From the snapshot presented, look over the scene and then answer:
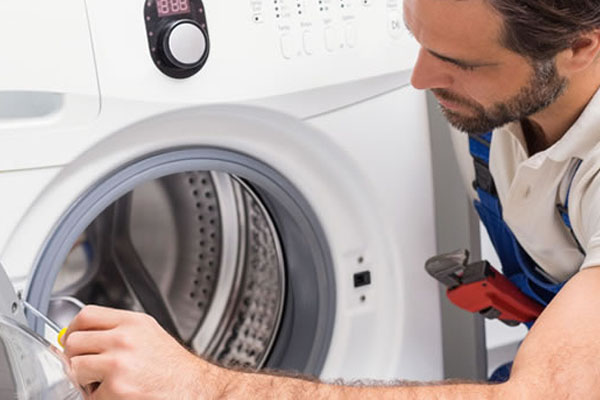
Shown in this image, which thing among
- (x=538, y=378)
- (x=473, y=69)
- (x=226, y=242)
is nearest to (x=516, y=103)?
(x=473, y=69)

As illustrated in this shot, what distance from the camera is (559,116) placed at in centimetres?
98

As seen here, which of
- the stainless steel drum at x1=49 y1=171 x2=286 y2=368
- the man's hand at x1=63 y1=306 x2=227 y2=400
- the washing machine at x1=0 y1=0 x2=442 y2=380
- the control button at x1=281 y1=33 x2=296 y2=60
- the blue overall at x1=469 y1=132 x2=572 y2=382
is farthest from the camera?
the stainless steel drum at x1=49 y1=171 x2=286 y2=368

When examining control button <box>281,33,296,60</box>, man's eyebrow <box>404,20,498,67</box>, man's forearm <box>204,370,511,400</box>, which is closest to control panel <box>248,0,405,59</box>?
control button <box>281,33,296,60</box>

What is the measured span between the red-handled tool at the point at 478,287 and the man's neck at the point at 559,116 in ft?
0.48

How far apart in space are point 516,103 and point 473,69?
6 cm

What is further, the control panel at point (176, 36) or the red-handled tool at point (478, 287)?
the red-handled tool at point (478, 287)

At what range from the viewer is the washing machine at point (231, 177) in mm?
854

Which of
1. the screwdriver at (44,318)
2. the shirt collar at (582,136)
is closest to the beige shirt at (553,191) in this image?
the shirt collar at (582,136)

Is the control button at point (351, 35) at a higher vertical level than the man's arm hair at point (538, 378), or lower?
higher

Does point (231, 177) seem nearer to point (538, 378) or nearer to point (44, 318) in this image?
point (44, 318)

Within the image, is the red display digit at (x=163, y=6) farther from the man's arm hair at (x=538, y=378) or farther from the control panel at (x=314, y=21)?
the man's arm hair at (x=538, y=378)

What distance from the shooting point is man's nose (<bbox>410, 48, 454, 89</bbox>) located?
37.2 inches

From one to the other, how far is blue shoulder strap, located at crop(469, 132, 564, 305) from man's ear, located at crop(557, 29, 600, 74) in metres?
0.17

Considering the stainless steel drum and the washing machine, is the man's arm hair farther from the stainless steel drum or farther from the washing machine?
the stainless steel drum
